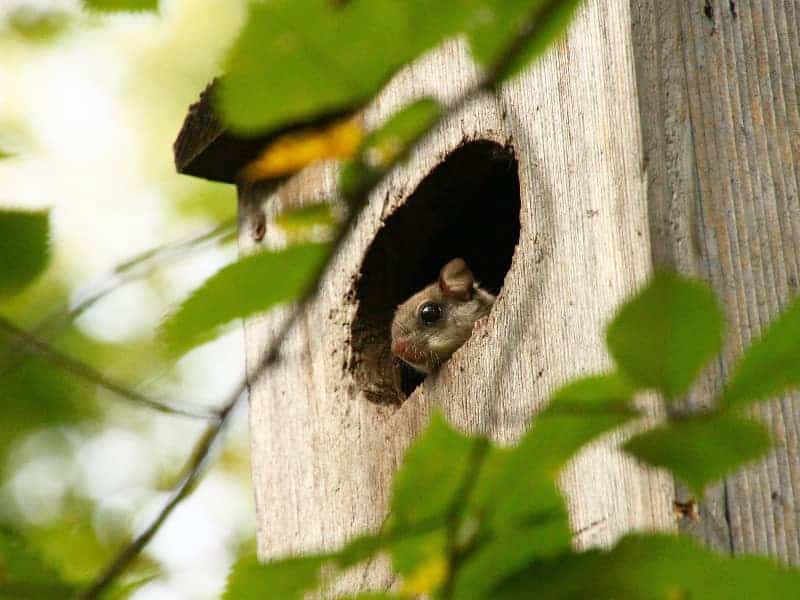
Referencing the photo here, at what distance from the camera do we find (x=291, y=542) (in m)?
2.43

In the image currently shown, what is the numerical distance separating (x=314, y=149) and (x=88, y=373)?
21cm

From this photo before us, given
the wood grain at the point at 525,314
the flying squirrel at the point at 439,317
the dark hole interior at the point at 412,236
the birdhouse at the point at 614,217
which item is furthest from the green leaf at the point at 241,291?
the flying squirrel at the point at 439,317

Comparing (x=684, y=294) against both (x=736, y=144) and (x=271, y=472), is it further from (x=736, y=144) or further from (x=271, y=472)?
(x=271, y=472)

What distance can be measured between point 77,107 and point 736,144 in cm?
505

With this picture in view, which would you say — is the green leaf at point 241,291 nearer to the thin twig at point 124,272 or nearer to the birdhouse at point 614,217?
the thin twig at point 124,272

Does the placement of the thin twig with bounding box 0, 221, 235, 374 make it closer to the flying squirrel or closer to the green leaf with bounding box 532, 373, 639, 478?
the green leaf with bounding box 532, 373, 639, 478

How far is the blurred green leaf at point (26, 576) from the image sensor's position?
70 centimetres

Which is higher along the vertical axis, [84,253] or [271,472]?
[84,253]

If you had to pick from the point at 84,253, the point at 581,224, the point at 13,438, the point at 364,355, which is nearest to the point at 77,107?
the point at 84,253

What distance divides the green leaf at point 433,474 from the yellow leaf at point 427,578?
1.1 inches

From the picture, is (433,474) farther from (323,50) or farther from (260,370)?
(323,50)

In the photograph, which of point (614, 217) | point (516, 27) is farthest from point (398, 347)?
point (516, 27)

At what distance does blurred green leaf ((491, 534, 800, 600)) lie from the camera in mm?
538

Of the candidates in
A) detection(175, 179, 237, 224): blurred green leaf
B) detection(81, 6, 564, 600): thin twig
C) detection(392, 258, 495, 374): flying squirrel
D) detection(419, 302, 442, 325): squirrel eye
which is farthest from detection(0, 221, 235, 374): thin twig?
detection(419, 302, 442, 325): squirrel eye
